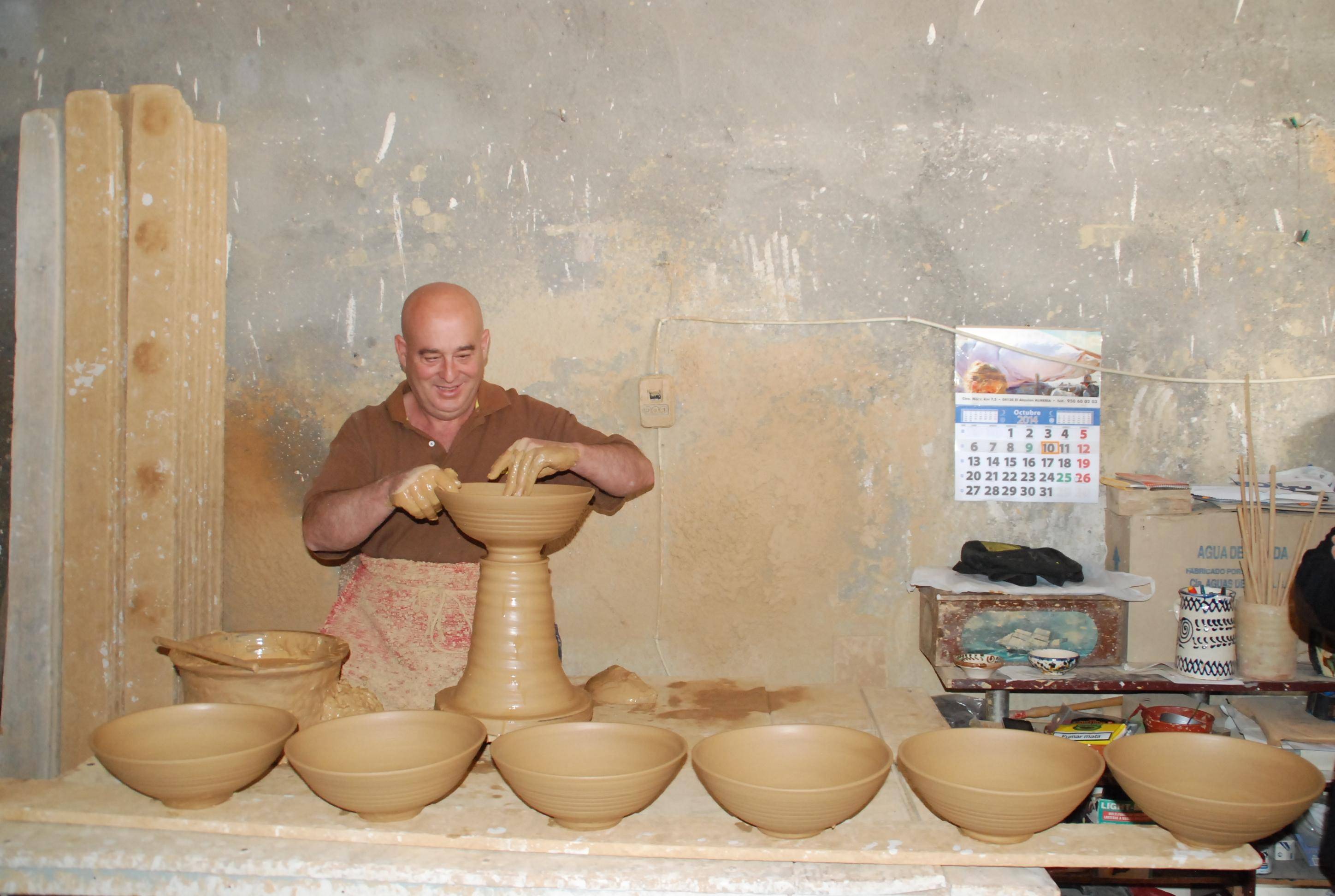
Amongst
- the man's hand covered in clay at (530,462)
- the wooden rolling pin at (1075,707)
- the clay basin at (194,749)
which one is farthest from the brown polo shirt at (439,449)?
the wooden rolling pin at (1075,707)

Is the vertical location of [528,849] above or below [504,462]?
below

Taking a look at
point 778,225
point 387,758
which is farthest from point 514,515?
point 778,225

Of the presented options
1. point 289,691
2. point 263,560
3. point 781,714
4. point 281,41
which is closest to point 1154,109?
point 781,714

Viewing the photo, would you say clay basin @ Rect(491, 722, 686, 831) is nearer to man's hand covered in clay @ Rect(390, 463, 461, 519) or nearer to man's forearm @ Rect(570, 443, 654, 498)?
man's hand covered in clay @ Rect(390, 463, 461, 519)

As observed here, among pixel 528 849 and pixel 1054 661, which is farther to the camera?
pixel 1054 661

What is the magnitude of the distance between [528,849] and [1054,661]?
1.84m

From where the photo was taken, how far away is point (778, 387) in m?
3.12

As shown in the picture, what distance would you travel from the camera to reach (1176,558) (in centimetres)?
289

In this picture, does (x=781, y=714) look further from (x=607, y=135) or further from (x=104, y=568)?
(x=104, y=568)

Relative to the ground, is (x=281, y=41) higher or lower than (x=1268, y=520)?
higher

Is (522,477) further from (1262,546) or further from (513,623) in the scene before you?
(1262,546)

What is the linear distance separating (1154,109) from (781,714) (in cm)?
230

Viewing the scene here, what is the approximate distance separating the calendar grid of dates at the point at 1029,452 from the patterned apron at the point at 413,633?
5.36 ft

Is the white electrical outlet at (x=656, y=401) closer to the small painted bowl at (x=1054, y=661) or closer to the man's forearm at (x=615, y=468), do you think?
the man's forearm at (x=615, y=468)
